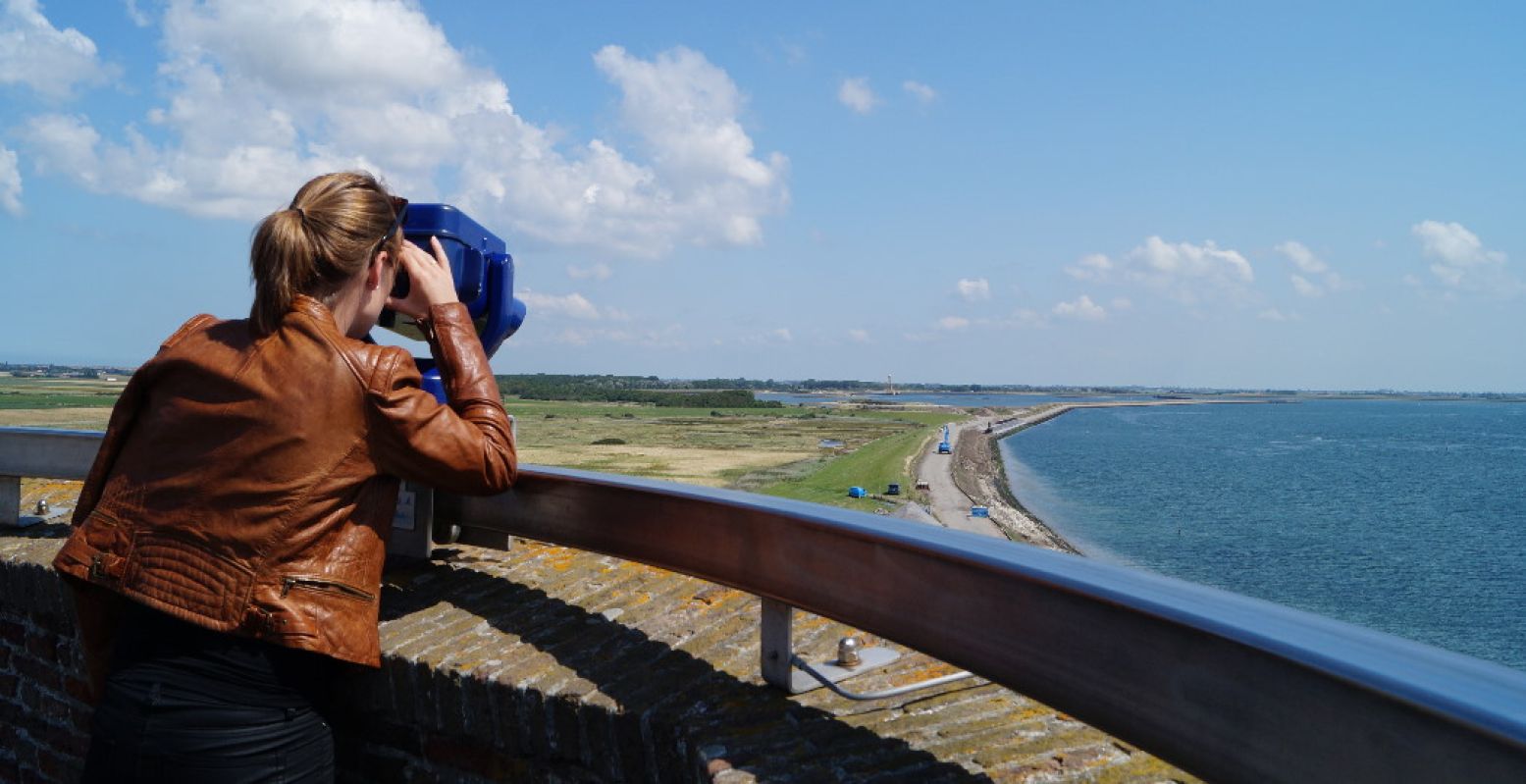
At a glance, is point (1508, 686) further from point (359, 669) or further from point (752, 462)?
point (752, 462)

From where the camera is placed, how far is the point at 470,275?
2643 millimetres

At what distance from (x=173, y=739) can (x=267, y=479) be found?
0.47 metres

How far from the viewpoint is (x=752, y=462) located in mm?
61781

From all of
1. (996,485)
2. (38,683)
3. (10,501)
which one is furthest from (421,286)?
(996,485)

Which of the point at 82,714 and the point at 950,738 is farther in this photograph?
the point at 82,714

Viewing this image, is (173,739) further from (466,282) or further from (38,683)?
(38,683)

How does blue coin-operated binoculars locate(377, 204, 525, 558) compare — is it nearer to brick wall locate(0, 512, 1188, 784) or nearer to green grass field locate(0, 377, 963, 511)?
brick wall locate(0, 512, 1188, 784)

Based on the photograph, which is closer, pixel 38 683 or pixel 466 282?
pixel 466 282

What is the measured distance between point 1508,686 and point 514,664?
1.94 m

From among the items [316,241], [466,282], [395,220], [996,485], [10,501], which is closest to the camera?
[316,241]

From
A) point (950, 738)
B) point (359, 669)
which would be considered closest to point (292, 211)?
point (359, 669)

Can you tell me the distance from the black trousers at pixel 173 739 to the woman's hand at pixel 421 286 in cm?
88

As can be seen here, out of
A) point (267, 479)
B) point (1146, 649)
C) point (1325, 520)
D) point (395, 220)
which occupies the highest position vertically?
point (395, 220)

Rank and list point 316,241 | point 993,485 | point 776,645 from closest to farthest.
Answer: point 316,241, point 776,645, point 993,485
